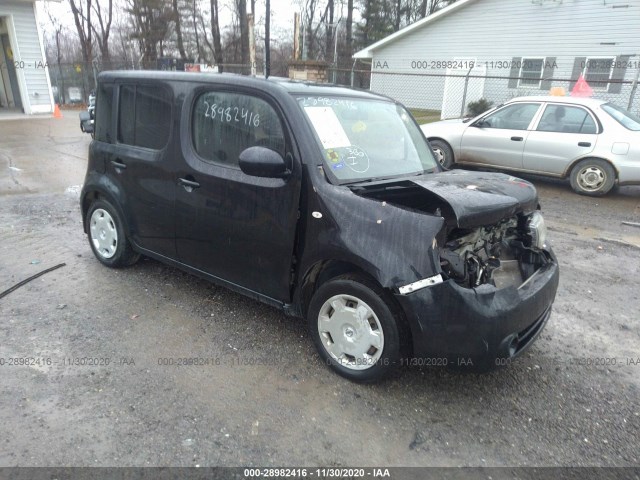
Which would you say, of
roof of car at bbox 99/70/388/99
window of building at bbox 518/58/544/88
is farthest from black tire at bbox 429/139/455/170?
window of building at bbox 518/58/544/88

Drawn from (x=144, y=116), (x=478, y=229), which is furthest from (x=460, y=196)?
(x=144, y=116)

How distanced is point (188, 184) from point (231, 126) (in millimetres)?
575

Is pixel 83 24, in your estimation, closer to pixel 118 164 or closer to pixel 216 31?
pixel 216 31

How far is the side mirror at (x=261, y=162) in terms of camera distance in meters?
2.92

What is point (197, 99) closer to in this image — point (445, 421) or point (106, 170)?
point (106, 170)

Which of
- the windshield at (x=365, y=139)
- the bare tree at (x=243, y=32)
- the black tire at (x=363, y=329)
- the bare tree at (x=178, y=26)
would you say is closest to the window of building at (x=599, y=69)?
the windshield at (x=365, y=139)

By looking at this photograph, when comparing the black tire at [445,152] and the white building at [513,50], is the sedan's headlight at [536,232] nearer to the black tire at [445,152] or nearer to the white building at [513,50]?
the black tire at [445,152]

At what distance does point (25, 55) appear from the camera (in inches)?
721

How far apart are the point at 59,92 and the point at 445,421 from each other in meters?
28.8

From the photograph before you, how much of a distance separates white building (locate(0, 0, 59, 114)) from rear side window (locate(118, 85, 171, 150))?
1769 centimetres

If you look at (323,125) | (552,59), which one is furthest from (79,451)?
(552,59)

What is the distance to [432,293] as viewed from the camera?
2549 mm

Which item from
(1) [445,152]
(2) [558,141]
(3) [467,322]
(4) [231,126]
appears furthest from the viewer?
(1) [445,152]

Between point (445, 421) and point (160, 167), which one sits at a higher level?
point (160, 167)
